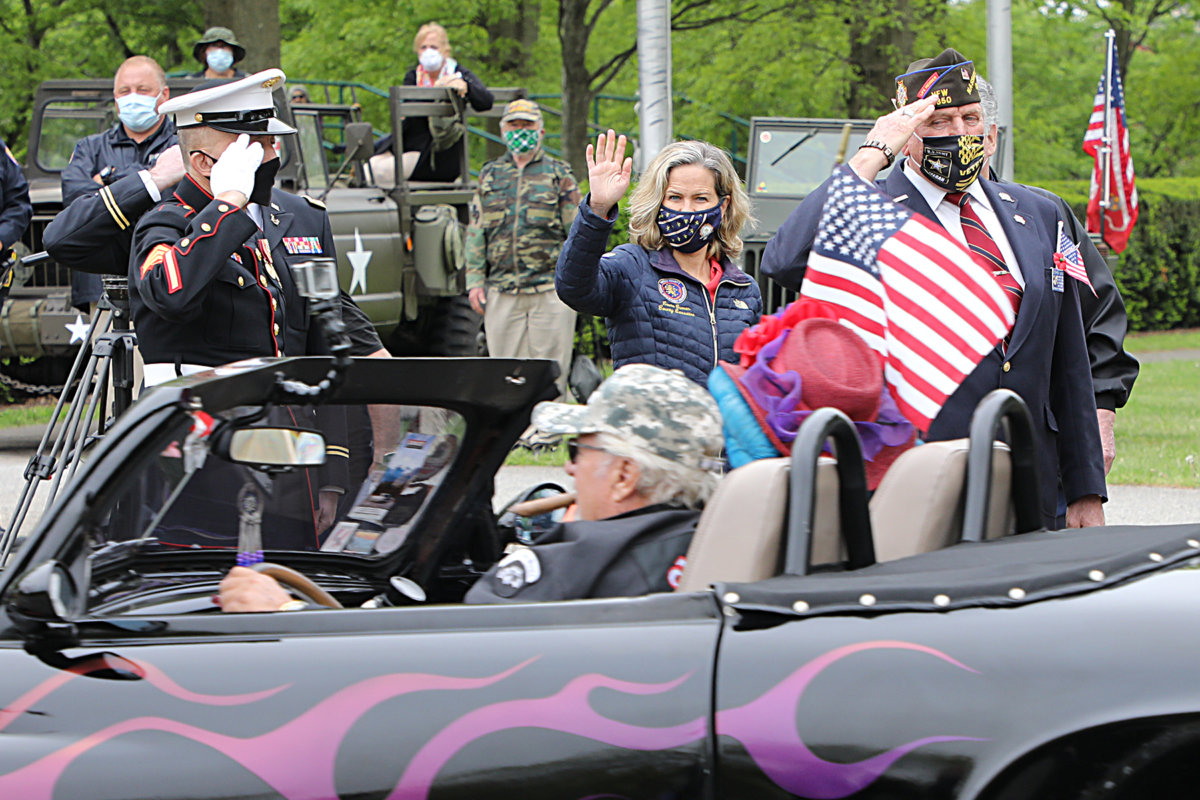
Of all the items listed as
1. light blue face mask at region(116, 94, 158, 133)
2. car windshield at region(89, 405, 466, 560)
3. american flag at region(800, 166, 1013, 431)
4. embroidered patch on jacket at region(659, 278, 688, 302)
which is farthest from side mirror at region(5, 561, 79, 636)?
light blue face mask at region(116, 94, 158, 133)

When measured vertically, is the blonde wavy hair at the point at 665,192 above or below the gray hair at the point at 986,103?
below

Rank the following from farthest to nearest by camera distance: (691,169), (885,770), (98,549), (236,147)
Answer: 1. (691,169)
2. (236,147)
3. (98,549)
4. (885,770)

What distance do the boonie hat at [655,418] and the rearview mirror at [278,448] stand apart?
483 mm

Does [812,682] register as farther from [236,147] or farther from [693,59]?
[693,59]

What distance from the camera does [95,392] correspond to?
5.57 metres

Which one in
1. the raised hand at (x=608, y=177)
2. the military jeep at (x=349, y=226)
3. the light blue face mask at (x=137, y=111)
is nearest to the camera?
the raised hand at (x=608, y=177)

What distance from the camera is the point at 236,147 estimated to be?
12.8 feet

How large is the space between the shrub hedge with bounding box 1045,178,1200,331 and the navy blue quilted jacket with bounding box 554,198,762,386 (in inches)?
676

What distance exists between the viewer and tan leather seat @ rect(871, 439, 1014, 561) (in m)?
2.46

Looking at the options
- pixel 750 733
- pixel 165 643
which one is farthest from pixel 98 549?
pixel 750 733

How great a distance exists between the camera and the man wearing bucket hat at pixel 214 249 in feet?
12.4

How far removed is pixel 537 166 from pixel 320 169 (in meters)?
2.72

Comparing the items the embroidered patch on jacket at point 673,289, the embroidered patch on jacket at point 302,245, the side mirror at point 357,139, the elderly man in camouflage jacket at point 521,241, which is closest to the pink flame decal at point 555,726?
the embroidered patch on jacket at point 673,289

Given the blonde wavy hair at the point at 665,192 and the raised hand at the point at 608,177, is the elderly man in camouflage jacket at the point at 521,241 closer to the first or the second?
the blonde wavy hair at the point at 665,192
